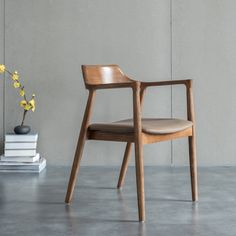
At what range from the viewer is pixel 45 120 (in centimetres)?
344

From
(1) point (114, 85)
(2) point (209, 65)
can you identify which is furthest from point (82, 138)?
(2) point (209, 65)

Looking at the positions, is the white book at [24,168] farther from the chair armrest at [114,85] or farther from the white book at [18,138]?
the chair armrest at [114,85]

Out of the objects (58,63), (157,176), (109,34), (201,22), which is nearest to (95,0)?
(109,34)

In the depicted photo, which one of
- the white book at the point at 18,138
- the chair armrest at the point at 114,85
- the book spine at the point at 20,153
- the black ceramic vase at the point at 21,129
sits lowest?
the book spine at the point at 20,153

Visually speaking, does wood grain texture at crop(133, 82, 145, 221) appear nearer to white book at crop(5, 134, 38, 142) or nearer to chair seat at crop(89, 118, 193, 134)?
chair seat at crop(89, 118, 193, 134)

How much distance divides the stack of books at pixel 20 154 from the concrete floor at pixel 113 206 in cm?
9

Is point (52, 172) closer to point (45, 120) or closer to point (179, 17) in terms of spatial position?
point (45, 120)

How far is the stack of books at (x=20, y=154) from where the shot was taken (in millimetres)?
3186

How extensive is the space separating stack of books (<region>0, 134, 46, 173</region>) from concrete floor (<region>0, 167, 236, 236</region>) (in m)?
0.09

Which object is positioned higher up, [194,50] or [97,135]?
[194,50]

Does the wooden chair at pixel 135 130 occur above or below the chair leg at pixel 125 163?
above

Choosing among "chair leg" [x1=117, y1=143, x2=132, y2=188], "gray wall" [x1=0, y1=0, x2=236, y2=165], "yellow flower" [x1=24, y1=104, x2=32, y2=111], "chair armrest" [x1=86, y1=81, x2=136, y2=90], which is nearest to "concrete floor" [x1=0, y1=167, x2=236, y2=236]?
"chair leg" [x1=117, y1=143, x2=132, y2=188]

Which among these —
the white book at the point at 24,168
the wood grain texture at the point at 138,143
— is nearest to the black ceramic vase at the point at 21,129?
the white book at the point at 24,168

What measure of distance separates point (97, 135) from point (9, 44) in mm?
1593
